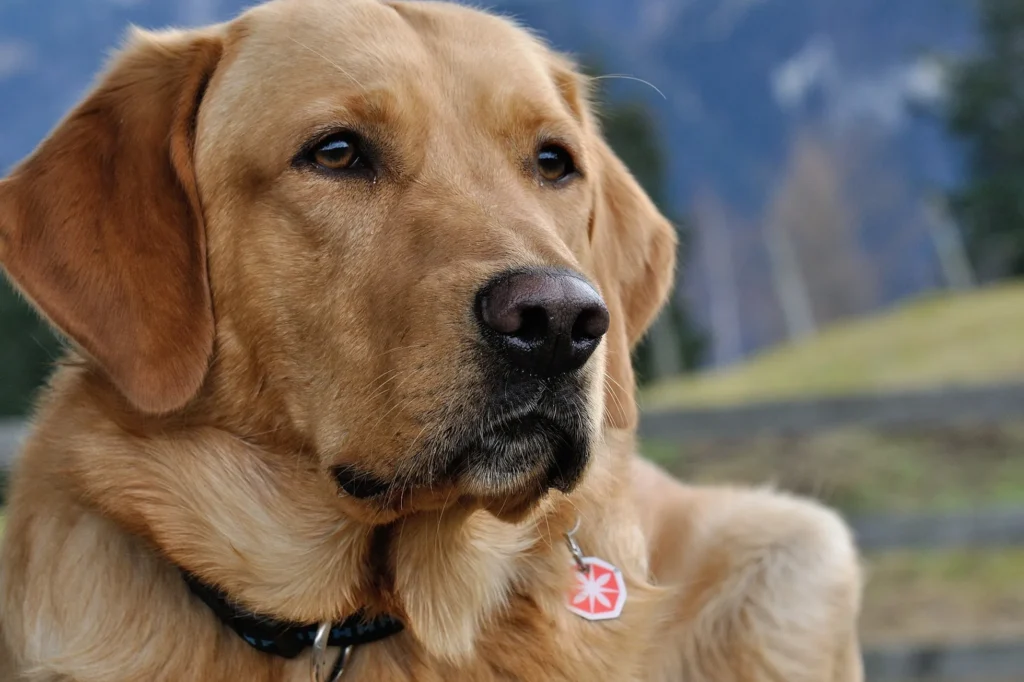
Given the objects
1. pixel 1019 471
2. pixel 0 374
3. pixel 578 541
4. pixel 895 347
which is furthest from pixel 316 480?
pixel 895 347

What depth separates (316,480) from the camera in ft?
8.63

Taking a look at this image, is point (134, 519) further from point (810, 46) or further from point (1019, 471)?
point (810, 46)

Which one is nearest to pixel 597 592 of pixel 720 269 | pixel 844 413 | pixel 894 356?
pixel 844 413

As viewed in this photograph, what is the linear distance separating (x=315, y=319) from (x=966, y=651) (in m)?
4.26

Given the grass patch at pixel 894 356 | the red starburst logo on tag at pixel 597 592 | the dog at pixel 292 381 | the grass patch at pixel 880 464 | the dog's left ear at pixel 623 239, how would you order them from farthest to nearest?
the grass patch at pixel 894 356
the grass patch at pixel 880 464
the dog's left ear at pixel 623 239
the red starburst logo on tag at pixel 597 592
the dog at pixel 292 381

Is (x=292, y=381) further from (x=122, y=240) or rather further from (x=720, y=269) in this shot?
(x=720, y=269)

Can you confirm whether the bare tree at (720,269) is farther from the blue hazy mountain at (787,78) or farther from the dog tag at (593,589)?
the dog tag at (593,589)

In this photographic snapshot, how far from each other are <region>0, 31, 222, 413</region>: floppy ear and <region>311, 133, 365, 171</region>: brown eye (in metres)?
0.34

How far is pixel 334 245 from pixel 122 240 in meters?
0.52

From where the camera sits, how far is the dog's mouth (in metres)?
2.18

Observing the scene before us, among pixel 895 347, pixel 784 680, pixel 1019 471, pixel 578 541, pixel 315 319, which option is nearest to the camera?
pixel 315 319

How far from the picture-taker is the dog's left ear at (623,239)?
10.5 feet

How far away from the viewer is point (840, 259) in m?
34.6

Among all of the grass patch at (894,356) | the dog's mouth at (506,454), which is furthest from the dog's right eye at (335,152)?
the grass patch at (894,356)
